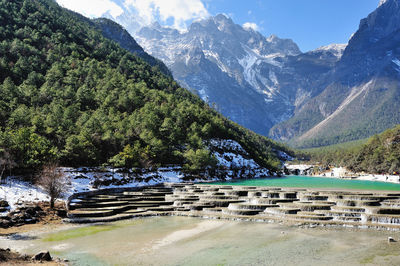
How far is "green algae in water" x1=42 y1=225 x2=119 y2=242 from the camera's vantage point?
1460 inches

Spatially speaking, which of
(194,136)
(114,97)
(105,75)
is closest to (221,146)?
(194,136)

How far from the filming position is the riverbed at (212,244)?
2898cm

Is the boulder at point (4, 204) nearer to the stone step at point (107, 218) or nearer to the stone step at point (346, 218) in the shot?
the stone step at point (107, 218)

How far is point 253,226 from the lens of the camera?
1714 inches

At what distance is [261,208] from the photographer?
5334 centimetres

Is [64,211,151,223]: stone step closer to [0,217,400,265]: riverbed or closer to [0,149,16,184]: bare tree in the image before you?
[0,217,400,265]: riverbed

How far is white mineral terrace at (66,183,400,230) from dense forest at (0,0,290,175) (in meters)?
21.4

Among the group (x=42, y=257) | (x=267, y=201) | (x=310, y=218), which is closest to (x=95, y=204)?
(x=42, y=257)

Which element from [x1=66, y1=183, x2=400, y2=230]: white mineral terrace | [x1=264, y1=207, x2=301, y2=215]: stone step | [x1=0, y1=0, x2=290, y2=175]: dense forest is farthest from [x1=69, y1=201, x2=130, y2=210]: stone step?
[x1=264, y1=207, x2=301, y2=215]: stone step

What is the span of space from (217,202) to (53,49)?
7200 inches

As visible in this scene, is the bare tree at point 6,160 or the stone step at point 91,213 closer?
the stone step at point 91,213

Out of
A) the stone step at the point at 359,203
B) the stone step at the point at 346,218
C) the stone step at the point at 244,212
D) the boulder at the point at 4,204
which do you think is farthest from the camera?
the stone step at the point at 359,203

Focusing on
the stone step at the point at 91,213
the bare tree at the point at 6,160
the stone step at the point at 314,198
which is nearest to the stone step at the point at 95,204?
the stone step at the point at 91,213

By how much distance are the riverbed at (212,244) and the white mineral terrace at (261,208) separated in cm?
385
